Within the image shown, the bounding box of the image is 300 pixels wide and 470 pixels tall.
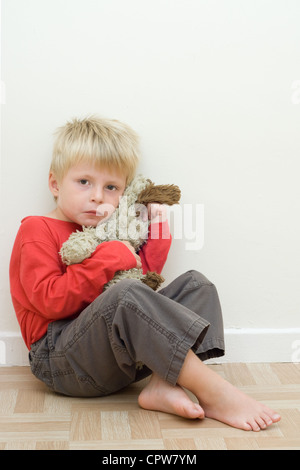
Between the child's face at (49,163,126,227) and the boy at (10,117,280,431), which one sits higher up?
the child's face at (49,163,126,227)

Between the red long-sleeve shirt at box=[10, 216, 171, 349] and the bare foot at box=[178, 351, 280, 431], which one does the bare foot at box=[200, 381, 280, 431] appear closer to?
the bare foot at box=[178, 351, 280, 431]

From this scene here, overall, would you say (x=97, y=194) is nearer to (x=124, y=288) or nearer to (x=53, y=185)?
(x=53, y=185)

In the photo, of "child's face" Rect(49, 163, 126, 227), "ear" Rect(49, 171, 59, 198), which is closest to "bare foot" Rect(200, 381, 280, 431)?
"child's face" Rect(49, 163, 126, 227)

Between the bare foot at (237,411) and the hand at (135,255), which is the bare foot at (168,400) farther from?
the hand at (135,255)

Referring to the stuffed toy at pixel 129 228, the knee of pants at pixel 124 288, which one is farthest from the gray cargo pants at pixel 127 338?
the stuffed toy at pixel 129 228

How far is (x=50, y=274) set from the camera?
1.22 metres

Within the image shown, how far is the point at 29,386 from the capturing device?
131 cm

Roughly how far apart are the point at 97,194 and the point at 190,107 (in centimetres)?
34

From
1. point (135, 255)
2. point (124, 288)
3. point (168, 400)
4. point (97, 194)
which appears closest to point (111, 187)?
point (97, 194)

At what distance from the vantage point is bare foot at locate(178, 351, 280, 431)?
3.59ft

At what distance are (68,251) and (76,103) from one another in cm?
40

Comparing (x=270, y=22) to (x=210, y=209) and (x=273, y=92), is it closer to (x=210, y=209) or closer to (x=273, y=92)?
(x=273, y=92)

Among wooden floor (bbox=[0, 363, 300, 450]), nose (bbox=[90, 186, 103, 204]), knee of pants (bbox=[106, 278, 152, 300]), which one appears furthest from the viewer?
nose (bbox=[90, 186, 103, 204])

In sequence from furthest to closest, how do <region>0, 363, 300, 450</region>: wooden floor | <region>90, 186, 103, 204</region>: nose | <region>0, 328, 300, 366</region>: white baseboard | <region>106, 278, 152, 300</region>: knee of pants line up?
<region>0, 328, 300, 366</region>: white baseboard → <region>90, 186, 103, 204</region>: nose → <region>106, 278, 152, 300</region>: knee of pants → <region>0, 363, 300, 450</region>: wooden floor
